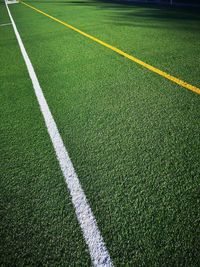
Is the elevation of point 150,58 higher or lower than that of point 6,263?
higher

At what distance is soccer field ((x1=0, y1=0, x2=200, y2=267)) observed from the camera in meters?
1.80

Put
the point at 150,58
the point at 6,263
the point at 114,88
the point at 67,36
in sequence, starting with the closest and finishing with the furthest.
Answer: the point at 6,263, the point at 114,88, the point at 150,58, the point at 67,36

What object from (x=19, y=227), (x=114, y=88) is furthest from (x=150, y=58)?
(x=19, y=227)

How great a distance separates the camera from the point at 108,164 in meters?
2.53

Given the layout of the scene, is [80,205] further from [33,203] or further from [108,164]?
[108,164]

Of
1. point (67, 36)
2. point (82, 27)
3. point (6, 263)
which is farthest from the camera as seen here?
point (82, 27)

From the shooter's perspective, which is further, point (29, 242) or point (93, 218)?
point (93, 218)

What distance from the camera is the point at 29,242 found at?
1868mm

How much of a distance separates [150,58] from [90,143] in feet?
11.1

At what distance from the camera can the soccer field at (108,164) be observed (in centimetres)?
180

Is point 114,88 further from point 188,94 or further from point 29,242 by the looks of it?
point 29,242

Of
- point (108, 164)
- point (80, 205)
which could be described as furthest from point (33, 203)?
point (108, 164)

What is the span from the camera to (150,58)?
5.46 meters

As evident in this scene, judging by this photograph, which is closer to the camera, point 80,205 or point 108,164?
point 80,205
